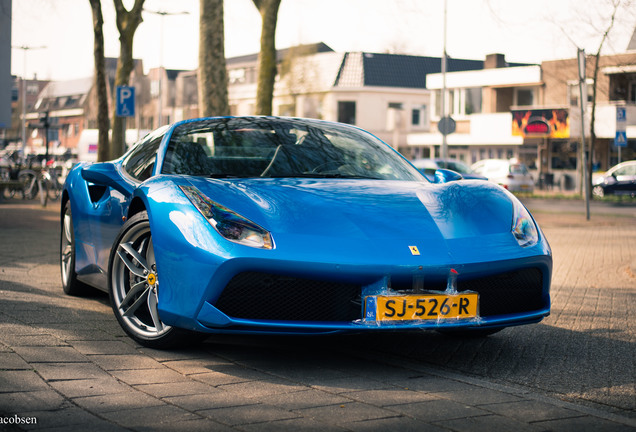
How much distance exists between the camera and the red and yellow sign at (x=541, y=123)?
155 feet

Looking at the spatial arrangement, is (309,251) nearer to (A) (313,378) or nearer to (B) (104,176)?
(A) (313,378)

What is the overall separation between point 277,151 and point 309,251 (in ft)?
4.70

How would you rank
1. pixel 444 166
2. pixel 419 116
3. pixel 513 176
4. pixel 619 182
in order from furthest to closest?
pixel 419 116, pixel 513 176, pixel 619 182, pixel 444 166

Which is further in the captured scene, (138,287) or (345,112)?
(345,112)

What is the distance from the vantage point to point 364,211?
4.25 meters

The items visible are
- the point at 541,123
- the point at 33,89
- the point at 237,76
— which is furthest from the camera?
the point at 33,89

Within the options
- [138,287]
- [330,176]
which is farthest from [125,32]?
[138,287]

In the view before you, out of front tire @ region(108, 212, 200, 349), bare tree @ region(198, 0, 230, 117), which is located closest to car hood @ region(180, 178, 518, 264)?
front tire @ region(108, 212, 200, 349)

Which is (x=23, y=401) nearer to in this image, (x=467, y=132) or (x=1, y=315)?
(x=1, y=315)

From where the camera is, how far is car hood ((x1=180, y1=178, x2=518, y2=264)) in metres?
4.01

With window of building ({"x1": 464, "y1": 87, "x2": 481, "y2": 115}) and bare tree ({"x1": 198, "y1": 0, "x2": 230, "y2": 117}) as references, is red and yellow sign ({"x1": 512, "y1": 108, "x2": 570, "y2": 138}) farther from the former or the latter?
bare tree ({"x1": 198, "y1": 0, "x2": 230, "y2": 117})

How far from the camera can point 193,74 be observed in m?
85.0

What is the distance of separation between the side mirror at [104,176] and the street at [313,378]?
2.70 ft

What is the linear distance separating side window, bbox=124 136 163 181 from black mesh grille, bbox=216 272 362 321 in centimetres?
146
